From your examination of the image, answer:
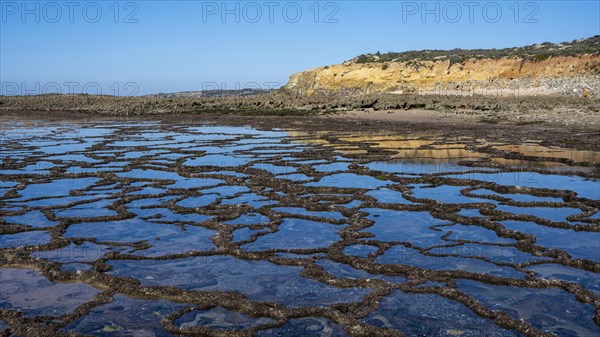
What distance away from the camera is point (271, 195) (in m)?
12.4

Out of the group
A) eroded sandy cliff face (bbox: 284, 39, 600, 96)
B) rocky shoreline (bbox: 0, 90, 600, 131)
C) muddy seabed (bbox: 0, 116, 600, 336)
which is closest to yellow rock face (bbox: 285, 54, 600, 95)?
eroded sandy cliff face (bbox: 284, 39, 600, 96)

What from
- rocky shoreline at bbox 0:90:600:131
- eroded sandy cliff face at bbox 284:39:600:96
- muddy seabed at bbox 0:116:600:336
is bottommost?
muddy seabed at bbox 0:116:600:336

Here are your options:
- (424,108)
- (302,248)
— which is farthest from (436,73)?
(302,248)

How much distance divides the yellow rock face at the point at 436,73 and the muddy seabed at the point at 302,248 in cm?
3443

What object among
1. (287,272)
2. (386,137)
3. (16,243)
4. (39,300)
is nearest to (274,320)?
(287,272)

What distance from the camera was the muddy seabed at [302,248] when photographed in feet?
19.5

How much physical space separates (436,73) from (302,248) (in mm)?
49496

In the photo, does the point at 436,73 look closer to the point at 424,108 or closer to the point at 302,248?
the point at 424,108

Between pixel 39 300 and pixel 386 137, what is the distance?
21.0 m

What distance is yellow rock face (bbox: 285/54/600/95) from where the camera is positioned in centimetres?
4819

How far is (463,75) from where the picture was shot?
2120 inches

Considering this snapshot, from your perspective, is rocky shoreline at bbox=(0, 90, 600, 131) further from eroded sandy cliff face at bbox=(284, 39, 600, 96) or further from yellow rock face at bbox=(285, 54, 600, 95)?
yellow rock face at bbox=(285, 54, 600, 95)

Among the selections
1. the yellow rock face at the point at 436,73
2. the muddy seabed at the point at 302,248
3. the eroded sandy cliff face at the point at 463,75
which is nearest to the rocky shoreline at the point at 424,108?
the eroded sandy cliff face at the point at 463,75

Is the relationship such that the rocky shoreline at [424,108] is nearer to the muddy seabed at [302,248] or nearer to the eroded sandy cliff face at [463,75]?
the eroded sandy cliff face at [463,75]
